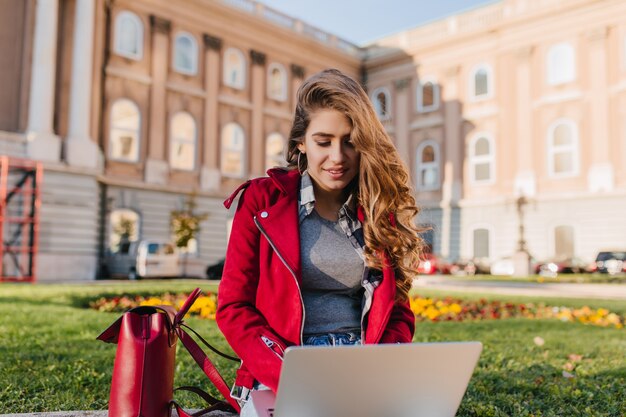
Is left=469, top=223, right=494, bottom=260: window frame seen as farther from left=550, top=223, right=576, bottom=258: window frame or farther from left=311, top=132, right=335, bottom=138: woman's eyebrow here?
left=311, top=132, right=335, bottom=138: woman's eyebrow

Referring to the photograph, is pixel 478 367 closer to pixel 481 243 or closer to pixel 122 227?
pixel 122 227

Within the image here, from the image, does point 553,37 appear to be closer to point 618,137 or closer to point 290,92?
point 618,137

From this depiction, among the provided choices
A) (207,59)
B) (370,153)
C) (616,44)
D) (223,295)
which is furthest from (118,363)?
(616,44)

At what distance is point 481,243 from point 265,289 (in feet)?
88.9

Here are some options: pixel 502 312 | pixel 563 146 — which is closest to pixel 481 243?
pixel 563 146

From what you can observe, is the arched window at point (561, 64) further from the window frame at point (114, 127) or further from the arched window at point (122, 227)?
the arched window at point (122, 227)

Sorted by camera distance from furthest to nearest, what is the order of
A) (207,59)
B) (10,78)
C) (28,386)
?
(207,59) → (10,78) → (28,386)

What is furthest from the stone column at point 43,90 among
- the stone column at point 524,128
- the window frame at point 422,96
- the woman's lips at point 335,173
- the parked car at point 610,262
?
the parked car at point 610,262

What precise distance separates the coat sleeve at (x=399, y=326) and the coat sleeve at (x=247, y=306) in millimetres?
421

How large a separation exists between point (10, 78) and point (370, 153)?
66.6 ft

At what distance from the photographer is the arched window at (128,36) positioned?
22906 millimetres

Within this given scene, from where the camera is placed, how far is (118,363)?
208 cm

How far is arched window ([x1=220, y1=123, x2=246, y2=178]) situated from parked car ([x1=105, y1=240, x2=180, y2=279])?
22.6 feet

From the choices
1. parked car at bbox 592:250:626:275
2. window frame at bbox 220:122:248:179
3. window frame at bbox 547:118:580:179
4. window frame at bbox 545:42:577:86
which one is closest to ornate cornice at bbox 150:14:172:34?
window frame at bbox 220:122:248:179
